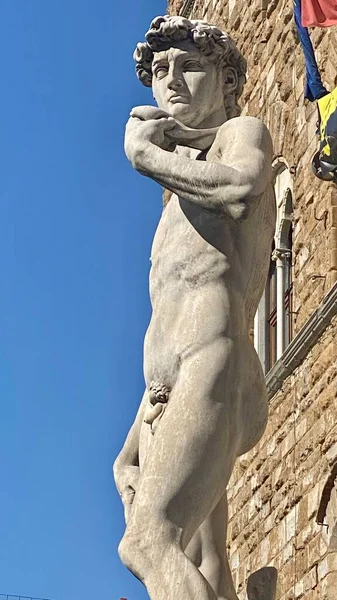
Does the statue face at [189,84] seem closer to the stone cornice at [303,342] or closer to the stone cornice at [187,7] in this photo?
the stone cornice at [303,342]

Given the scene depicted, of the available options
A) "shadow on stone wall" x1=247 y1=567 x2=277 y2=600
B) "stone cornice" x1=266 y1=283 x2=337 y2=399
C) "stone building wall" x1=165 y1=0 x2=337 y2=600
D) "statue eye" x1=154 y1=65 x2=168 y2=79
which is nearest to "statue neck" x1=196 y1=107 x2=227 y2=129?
"statue eye" x1=154 y1=65 x2=168 y2=79

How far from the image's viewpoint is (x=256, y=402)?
496 cm

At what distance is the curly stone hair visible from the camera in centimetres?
547

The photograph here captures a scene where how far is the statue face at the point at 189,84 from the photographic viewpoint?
5.46m

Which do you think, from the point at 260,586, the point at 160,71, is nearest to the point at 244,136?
the point at 160,71

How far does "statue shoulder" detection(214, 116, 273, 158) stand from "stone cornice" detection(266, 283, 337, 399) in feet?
23.8

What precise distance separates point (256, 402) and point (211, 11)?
1400 centimetres

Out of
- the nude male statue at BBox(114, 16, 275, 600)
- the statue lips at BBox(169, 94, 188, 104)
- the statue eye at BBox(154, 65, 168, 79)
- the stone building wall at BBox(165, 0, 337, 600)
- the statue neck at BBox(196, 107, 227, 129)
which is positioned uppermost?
the stone building wall at BBox(165, 0, 337, 600)

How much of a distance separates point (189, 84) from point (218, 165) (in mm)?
615

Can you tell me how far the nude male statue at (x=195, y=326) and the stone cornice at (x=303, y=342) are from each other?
716 centimetres

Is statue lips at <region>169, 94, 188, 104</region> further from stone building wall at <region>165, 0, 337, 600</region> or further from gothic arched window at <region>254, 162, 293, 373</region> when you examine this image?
gothic arched window at <region>254, 162, 293, 373</region>

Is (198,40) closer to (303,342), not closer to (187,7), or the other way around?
(303,342)

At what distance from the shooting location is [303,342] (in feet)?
43.2

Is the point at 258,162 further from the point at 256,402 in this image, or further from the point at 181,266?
the point at 256,402
